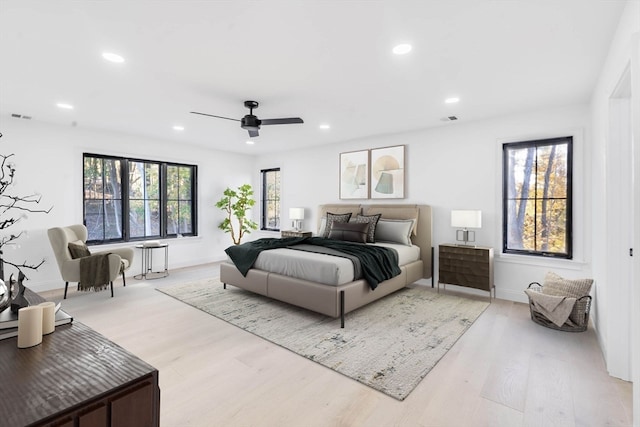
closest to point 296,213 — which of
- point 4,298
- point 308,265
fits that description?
point 308,265

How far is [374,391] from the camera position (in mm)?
2160

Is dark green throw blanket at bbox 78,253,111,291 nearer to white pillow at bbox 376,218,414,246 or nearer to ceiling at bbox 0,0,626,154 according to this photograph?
ceiling at bbox 0,0,626,154

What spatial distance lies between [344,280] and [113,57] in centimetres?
299

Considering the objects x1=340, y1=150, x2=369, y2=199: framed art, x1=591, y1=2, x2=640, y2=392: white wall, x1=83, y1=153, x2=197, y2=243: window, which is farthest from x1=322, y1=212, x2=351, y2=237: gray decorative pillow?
x1=591, y1=2, x2=640, y2=392: white wall

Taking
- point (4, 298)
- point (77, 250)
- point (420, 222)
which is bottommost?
Result: point (77, 250)

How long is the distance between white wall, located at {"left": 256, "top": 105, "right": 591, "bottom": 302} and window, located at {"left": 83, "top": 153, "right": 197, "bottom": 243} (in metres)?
3.63

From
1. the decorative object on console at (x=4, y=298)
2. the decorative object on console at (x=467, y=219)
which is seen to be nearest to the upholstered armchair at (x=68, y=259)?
the decorative object on console at (x=4, y=298)

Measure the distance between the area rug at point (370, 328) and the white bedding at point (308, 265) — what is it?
0.46 m

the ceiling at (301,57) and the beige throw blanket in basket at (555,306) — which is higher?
the ceiling at (301,57)

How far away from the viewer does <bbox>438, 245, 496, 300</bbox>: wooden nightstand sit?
410 centimetres

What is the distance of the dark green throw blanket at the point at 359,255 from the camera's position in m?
3.65

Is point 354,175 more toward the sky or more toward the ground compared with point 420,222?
more toward the sky

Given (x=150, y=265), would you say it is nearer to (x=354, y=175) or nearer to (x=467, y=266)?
(x=354, y=175)

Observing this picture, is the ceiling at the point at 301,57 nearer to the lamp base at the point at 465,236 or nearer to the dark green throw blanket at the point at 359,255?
the lamp base at the point at 465,236
